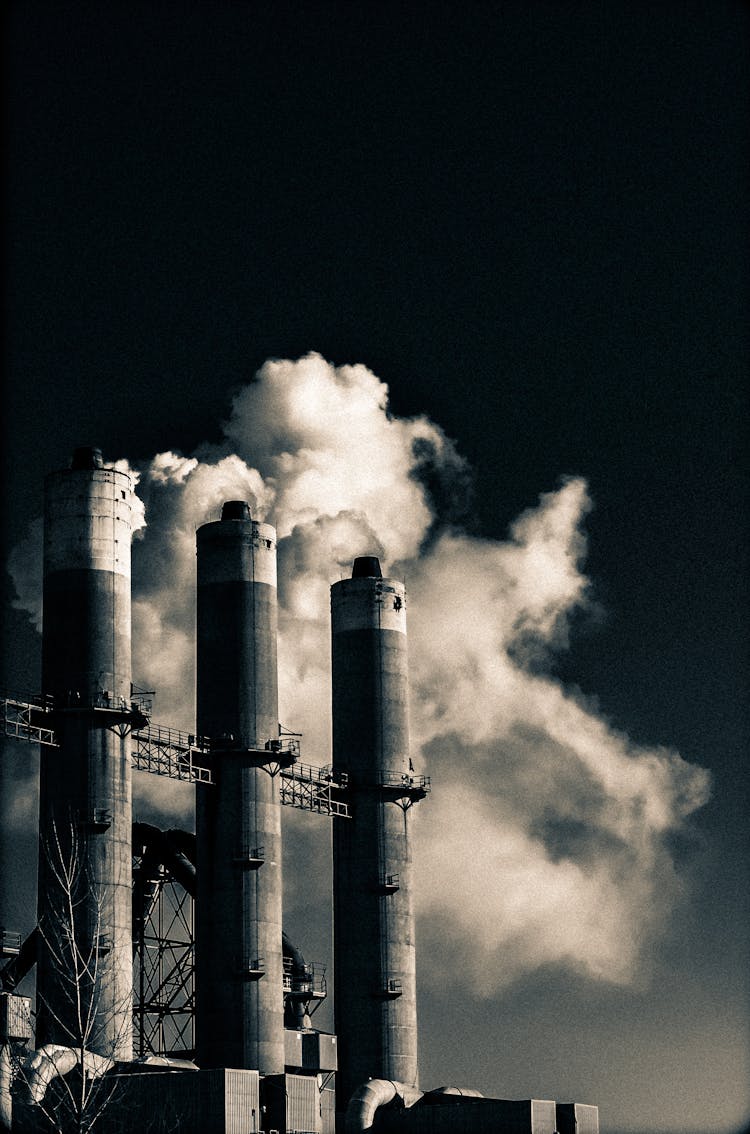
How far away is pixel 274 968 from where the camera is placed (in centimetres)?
9425

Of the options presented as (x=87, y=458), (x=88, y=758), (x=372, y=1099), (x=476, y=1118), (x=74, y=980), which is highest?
(x=87, y=458)

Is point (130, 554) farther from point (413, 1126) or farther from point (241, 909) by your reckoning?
point (413, 1126)

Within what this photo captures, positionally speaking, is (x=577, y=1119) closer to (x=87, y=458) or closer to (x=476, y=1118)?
(x=476, y=1118)

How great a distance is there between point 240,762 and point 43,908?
1349cm

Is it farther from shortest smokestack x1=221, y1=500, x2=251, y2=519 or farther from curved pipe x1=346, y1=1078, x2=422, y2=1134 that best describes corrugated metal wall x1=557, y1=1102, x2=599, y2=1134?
shortest smokestack x1=221, y1=500, x2=251, y2=519

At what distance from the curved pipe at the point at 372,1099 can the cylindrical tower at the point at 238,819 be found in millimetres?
5473

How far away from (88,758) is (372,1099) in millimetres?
24715

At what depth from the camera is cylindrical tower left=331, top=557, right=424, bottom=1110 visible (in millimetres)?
102500

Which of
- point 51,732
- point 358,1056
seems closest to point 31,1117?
point 51,732

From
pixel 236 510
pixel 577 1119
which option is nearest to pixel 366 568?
pixel 236 510

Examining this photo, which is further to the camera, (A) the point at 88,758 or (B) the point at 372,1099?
(B) the point at 372,1099

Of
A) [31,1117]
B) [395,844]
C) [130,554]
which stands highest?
[130,554]

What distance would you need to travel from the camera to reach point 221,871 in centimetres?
9425

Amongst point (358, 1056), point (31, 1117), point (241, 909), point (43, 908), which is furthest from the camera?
point (358, 1056)
